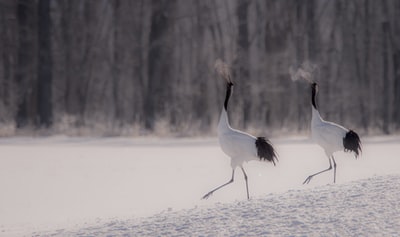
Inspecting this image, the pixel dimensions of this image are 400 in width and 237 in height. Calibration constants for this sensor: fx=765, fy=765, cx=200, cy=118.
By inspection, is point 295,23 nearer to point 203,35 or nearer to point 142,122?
point 203,35

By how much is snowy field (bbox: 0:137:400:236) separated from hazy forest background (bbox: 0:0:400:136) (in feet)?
16.1

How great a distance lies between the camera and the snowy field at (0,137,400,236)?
599 cm

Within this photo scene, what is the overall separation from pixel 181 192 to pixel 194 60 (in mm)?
12779

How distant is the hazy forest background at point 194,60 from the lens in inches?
789

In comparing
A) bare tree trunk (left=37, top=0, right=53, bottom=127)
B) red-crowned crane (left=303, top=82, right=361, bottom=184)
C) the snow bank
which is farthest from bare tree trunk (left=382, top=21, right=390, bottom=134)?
the snow bank

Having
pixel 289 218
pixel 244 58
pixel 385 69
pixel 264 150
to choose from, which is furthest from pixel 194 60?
pixel 289 218

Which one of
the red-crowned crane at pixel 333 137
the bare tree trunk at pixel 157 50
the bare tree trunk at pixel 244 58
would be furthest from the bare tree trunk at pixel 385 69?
the red-crowned crane at pixel 333 137

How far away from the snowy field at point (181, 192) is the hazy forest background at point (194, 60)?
16.1 feet

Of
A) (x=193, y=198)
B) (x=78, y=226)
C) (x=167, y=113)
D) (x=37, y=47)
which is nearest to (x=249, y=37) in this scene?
(x=167, y=113)

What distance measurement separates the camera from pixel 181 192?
8.98m

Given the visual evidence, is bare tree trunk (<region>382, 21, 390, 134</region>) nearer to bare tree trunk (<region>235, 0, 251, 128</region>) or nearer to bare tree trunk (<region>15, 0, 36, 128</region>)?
bare tree trunk (<region>235, 0, 251, 128</region>)

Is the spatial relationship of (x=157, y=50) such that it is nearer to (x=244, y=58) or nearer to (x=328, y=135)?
(x=244, y=58)

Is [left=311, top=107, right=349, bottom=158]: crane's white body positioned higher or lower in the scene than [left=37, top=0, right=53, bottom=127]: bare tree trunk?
lower

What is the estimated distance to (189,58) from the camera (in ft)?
70.7
